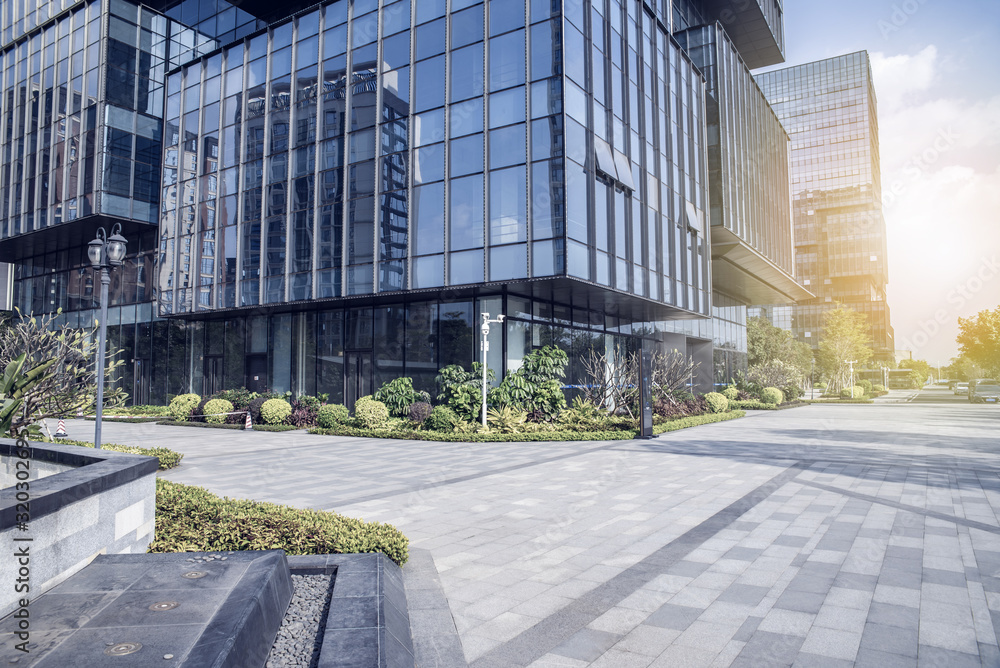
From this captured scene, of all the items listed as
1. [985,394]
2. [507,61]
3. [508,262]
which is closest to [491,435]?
[508,262]

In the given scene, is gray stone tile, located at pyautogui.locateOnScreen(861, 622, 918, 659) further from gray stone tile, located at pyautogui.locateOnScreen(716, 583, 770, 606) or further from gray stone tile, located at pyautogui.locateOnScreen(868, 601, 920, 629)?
gray stone tile, located at pyautogui.locateOnScreen(716, 583, 770, 606)

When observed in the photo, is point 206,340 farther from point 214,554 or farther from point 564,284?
point 214,554

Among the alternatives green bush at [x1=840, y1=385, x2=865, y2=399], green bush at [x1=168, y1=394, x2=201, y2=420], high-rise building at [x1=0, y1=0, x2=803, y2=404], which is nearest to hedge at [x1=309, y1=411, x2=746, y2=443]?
high-rise building at [x1=0, y1=0, x2=803, y2=404]

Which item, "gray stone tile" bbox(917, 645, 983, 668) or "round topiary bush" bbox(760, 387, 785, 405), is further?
"round topiary bush" bbox(760, 387, 785, 405)

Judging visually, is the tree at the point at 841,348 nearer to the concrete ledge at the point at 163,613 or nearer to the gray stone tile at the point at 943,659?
the gray stone tile at the point at 943,659

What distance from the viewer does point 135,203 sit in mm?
32188

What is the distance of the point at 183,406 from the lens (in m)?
27.0

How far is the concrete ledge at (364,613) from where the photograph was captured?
3.56 meters

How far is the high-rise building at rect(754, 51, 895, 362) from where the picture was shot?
116 metres

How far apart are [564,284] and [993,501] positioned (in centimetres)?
1361

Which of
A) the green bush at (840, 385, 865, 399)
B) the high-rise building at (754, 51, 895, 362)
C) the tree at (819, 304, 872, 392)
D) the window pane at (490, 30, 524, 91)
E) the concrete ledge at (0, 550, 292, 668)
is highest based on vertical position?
the high-rise building at (754, 51, 895, 362)

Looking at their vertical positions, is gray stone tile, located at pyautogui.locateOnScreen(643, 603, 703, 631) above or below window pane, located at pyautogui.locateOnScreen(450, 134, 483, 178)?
below

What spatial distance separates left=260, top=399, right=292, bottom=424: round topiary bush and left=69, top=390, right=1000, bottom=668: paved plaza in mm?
9322

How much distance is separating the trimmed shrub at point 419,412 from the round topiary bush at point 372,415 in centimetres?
116
